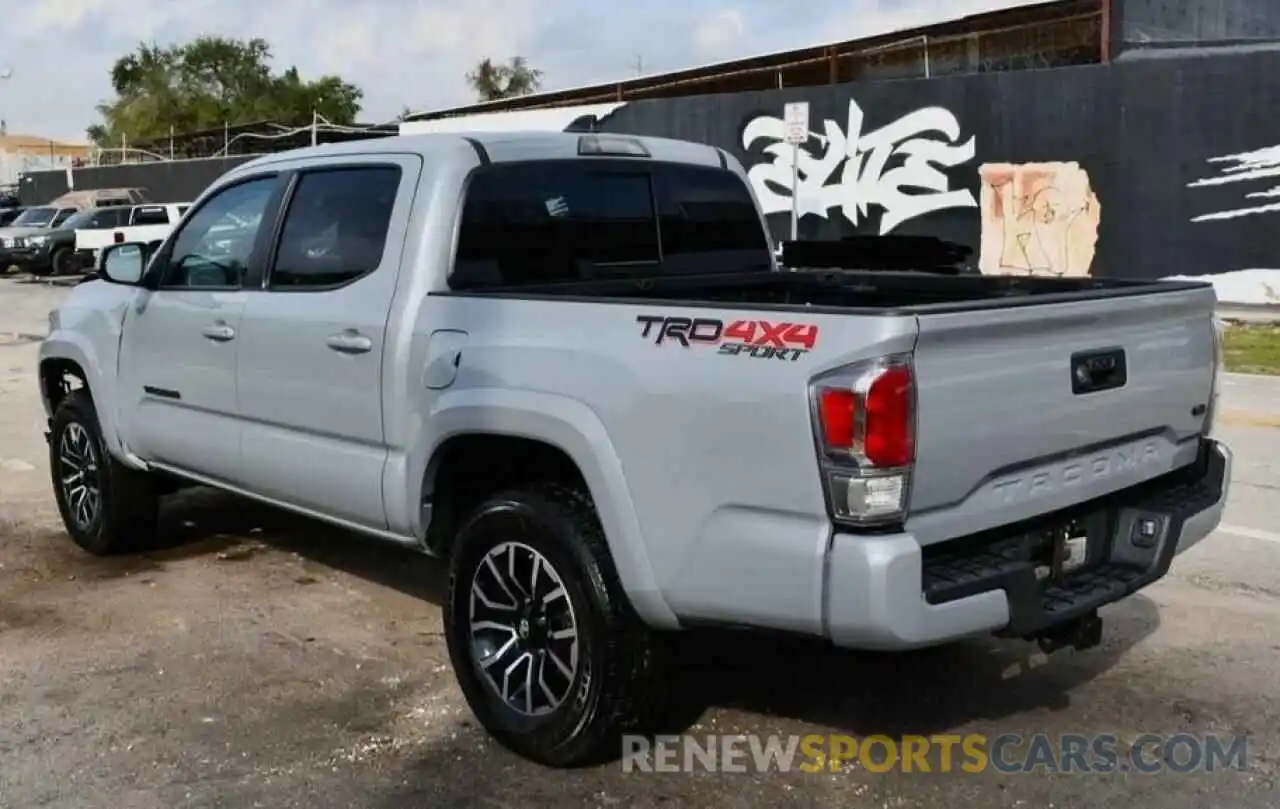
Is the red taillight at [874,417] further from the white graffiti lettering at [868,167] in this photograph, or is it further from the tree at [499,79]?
the tree at [499,79]

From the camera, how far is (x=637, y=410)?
3.71 m

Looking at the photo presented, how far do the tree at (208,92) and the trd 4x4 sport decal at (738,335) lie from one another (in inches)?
2805

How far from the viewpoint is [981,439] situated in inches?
138

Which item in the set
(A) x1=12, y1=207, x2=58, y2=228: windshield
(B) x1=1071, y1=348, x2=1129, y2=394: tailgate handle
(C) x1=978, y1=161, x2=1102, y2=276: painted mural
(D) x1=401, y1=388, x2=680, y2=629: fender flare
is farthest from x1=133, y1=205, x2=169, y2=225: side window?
(B) x1=1071, y1=348, x2=1129, y2=394: tailgate handle

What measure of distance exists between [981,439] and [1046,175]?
16753mm

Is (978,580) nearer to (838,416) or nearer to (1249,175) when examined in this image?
(838,416)

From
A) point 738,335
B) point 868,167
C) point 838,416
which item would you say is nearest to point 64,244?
point 868,167

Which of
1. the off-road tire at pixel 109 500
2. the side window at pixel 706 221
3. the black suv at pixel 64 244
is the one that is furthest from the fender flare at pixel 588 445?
A: the black suv at pixel 64 244

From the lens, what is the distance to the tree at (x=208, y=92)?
71875 millimetres

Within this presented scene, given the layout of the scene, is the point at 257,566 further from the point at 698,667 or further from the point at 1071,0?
the point at 1071,0

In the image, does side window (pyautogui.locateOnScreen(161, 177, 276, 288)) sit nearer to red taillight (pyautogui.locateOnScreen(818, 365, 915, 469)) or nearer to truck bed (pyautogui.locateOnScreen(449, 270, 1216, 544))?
truck bed (pyautogui.locateOnScreen(449, 270, 1216, 544))

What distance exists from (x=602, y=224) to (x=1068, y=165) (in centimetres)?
1540

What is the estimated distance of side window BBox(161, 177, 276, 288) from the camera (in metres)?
5.49

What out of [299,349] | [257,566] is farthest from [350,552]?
[299,349]
